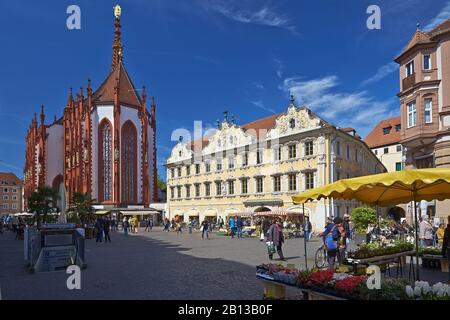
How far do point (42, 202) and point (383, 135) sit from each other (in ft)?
159

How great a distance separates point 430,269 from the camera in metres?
14.7

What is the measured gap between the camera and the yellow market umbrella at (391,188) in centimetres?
840

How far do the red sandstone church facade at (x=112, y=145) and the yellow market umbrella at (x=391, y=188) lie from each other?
60440 mm

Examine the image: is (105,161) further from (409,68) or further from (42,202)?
(409,68)

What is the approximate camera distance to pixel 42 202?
37656mm

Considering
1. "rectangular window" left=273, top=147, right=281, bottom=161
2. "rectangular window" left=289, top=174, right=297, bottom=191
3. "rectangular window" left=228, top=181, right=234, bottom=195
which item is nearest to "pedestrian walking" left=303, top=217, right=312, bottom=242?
"rectangular window" left=289, top=174, right=297, bottom=191

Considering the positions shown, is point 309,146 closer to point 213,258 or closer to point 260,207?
point 260,207

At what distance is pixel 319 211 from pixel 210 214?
16654 mm

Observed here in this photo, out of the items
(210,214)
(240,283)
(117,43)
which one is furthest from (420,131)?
(117,43)

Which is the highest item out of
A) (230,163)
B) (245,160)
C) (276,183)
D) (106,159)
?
(106,159)

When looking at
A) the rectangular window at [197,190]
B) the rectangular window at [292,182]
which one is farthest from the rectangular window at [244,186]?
the rectangular window at [197,190]

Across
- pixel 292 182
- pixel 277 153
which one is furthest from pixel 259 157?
pixel 292 182

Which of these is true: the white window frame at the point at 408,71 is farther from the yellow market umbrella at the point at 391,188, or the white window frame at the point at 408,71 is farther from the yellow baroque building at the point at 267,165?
the yellow market umbrella at the point at 391,188

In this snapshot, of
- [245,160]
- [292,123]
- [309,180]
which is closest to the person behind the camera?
[309,180]
